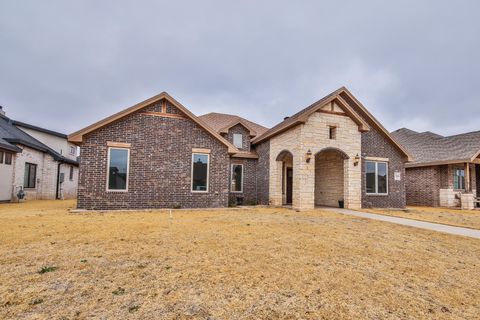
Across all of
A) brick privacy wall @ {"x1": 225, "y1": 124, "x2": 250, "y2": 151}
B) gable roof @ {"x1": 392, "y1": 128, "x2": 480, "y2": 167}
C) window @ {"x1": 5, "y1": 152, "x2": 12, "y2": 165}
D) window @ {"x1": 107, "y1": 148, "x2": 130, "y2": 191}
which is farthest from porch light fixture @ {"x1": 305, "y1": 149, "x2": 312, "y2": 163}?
window @ {"x1": 5, "y1": 152, "x2": 12, "y2": 165}

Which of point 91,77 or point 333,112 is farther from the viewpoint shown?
point 91,77

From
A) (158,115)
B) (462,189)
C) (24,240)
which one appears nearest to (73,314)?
(24,240)

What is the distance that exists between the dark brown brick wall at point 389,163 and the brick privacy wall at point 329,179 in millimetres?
1358

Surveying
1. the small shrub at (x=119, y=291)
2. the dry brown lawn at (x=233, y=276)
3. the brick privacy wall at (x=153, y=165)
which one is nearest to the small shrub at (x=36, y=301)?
the dry brown lawn at (x=233, y=276)

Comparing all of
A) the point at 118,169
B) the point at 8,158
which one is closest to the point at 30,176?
the point at 8,158

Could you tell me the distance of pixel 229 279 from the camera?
3361 millimetres

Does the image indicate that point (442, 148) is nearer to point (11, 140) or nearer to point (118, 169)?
point (118, 169)

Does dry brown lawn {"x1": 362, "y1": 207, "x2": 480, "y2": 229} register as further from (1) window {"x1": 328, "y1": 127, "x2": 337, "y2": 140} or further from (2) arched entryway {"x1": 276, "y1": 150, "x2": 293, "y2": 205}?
(2) arched entryway {"x1": 276, "y1": 150, "x2": 293, "y2": 205}

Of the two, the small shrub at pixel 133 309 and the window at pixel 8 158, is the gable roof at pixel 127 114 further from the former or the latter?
the small shrub at pixel 133 309

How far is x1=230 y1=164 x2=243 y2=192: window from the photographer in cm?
1628

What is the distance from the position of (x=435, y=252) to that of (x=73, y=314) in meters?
6.16

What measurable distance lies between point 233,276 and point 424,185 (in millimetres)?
19404

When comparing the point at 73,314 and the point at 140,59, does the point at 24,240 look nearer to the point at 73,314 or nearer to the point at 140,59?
the point at 73,314

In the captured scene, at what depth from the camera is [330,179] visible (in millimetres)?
15844
